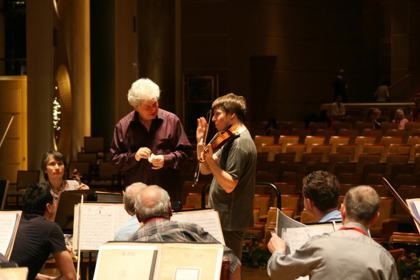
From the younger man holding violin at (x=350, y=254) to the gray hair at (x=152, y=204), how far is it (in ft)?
1.99

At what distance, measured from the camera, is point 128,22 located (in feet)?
63.8

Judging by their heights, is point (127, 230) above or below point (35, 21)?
below

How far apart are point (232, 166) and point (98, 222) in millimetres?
897

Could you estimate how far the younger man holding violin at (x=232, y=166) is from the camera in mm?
5785

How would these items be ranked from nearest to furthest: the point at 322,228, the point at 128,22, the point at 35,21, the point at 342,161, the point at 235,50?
the point at 322,228, the point at 342,161, the point at 35,21, the point at 128,22, the point at 235,50

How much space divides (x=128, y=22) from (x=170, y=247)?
1587 centimetres

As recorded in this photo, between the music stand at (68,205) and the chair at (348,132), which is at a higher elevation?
the music stand at (68,205)

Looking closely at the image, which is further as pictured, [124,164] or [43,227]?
[124,164]

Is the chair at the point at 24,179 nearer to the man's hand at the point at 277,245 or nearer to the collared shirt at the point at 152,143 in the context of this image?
the collared shirt at the point at 152,143

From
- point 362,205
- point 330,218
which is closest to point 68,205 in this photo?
point 330,218

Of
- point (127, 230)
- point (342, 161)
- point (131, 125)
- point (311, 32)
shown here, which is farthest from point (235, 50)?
point (127, 230)

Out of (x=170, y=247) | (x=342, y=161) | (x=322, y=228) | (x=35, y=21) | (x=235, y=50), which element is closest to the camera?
(x=170, y=247)

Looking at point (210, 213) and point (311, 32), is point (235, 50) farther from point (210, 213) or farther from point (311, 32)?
point (210, 213)

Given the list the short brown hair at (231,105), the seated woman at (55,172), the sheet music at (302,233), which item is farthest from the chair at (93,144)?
the sheet music at (302,233)
